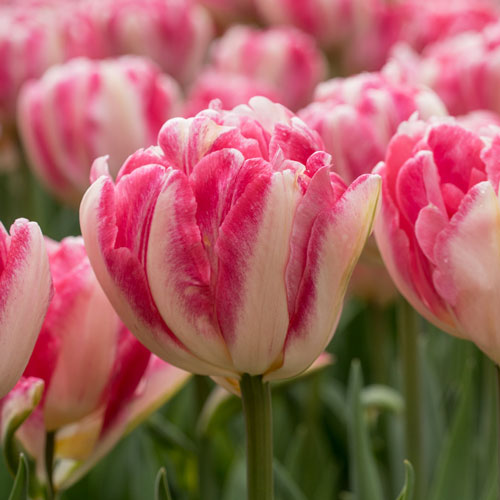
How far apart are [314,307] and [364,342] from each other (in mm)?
750

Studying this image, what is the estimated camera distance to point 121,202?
39 cm

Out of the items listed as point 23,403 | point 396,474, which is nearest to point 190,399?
point 396,474

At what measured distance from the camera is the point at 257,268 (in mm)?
378

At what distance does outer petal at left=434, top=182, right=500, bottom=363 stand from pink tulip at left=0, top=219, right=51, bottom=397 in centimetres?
16

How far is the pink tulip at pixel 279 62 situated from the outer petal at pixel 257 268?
3.26 feet

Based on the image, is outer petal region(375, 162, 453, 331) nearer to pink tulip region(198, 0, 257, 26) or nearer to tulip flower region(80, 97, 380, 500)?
tulip flower region(80, 97, 380, 500)

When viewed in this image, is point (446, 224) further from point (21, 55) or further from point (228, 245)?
point (21, 55)

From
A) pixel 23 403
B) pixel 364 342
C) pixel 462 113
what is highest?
pixel 23 403

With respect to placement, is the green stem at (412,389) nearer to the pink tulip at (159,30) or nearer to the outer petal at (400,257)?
the outer petal at (400,257)

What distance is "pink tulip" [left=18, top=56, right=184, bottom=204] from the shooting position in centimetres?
98

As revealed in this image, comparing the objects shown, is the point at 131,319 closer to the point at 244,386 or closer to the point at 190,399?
the point at 244,386

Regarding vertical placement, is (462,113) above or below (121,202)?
below

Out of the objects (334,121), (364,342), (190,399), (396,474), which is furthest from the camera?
(364,342)

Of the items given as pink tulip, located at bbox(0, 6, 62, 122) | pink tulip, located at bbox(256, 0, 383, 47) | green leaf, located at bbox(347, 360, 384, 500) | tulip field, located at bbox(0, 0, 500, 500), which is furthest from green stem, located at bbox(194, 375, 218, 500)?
pink tulip, located at bbox(256, 0, 383, 47)
